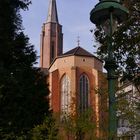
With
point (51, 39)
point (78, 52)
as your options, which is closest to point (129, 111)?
point (78, 52)

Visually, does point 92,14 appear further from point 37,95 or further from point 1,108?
point 37,95

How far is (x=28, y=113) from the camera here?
21.5 meters

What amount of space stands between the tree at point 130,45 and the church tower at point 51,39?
93.2 metres

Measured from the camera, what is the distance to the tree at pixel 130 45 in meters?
18.3

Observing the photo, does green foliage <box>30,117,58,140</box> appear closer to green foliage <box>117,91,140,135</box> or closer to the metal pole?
green foliage <box>117,91,140,135</box>

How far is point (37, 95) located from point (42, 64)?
91.3 meters

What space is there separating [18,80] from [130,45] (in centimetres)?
578

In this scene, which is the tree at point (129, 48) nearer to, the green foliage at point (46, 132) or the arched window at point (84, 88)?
the green foliage at point (46, 132)

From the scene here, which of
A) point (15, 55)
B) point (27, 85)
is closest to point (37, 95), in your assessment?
point (27, 85)

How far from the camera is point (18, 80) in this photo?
21188mm

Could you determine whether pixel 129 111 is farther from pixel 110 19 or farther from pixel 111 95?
pixel 110 19

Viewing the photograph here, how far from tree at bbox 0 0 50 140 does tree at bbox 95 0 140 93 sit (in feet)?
16.5

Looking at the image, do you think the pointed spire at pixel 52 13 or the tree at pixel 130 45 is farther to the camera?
the pointed spire at pixel 52 13

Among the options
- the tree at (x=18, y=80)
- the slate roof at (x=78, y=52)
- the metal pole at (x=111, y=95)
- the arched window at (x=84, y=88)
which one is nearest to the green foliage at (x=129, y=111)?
the tree at (x=18, y=80)
